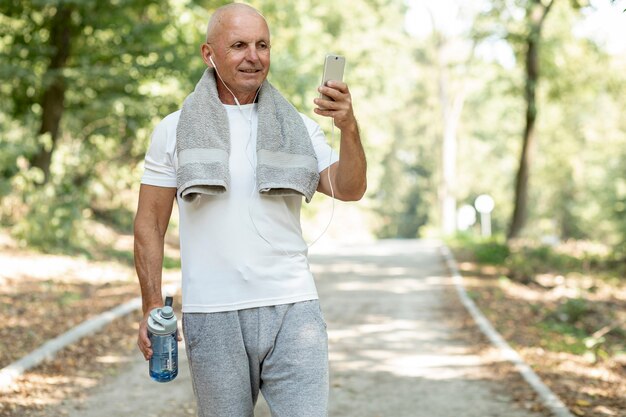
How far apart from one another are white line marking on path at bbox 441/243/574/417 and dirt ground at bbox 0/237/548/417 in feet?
Answer: 0.29

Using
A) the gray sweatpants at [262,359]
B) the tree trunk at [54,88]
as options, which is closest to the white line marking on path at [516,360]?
the gray sweatpants at [262,359]

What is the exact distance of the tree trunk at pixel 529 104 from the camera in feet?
60.2

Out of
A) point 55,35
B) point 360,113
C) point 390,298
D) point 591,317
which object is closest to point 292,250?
point 591,317

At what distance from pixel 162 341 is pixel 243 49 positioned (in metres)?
1.12

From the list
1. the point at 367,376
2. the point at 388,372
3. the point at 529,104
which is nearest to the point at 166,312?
the point at 367,376

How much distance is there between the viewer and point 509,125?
61781mm

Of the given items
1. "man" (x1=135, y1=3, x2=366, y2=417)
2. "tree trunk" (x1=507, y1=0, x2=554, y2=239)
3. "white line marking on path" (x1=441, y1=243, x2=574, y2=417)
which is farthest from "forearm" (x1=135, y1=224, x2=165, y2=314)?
"tree trunk" (x1=507, y1=0, x2=554, y2=239)

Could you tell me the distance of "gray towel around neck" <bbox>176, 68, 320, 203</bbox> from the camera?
321 cm

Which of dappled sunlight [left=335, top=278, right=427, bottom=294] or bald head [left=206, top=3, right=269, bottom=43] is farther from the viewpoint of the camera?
dappled sunlight [left=335, top=278, right=427, bottom=294]

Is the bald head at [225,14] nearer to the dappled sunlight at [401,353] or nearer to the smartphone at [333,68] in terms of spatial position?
the smartphone at [333,68]

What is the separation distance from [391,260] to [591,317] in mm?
10210

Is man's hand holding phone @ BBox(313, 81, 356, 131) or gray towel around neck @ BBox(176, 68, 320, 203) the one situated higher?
man's hand holding phone @ BBox(313, 81, 356, 131)

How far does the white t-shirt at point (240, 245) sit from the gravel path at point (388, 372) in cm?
352

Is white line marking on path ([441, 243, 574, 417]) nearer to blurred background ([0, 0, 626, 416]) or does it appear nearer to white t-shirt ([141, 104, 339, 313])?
blurred background ([0, 0, 626, 416])
